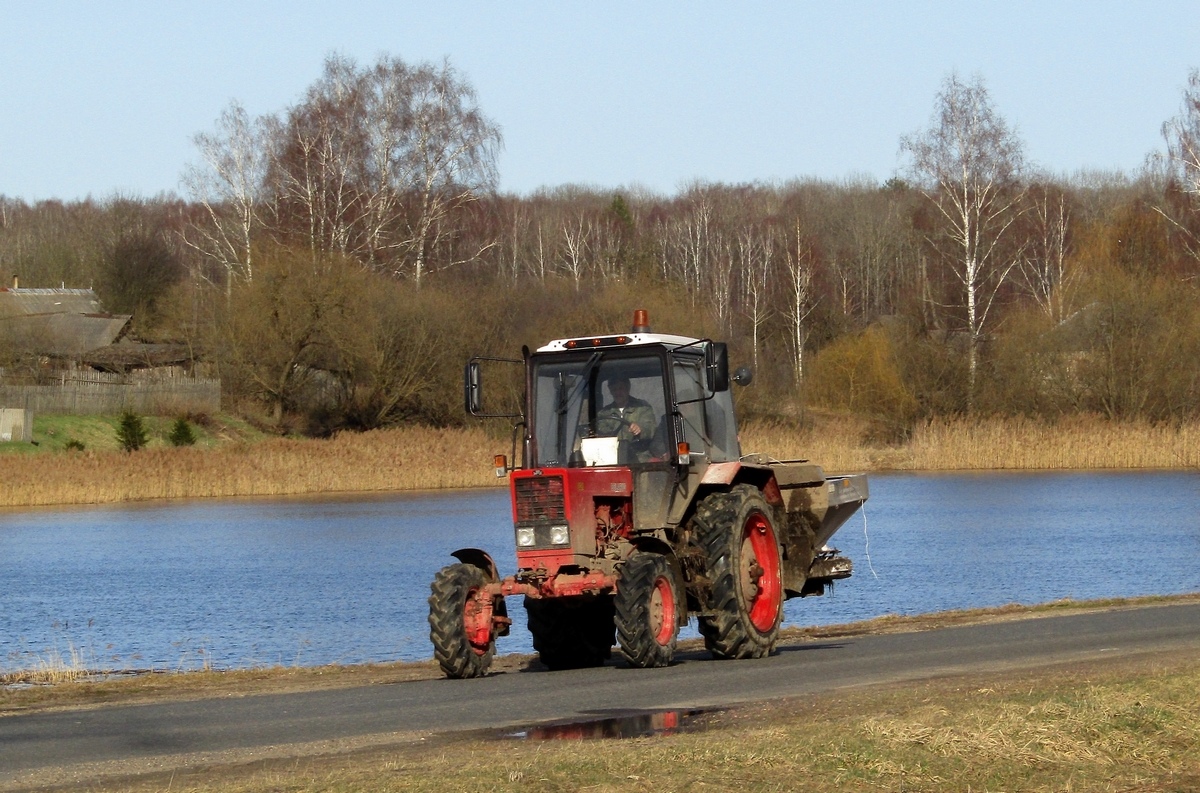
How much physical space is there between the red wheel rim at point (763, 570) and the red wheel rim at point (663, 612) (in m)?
1.10

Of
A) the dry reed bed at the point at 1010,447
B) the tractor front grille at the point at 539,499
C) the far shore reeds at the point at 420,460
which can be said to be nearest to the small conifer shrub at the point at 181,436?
the far shore reeds at the point at 420,460

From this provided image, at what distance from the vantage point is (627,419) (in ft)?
42.9

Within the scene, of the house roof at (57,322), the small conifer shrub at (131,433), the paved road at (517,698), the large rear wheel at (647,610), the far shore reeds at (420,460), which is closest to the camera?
the paved road at (517,698)

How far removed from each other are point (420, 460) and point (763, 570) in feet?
108

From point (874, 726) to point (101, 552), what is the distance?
2419 cm

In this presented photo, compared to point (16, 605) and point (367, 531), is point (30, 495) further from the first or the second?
point (16, 605)

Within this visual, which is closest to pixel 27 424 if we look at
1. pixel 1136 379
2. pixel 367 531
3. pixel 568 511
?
pixel 367 531

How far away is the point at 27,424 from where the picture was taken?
51.2 metres

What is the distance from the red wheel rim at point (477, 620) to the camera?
1214 centimetres

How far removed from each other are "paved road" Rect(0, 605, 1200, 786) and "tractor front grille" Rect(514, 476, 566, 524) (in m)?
1.26

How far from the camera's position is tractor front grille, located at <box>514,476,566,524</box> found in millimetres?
12391

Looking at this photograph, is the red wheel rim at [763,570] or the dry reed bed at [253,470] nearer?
the red wheel rim at [763,570]

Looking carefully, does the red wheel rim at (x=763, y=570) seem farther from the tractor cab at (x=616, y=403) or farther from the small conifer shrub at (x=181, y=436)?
the small conifer shrub at (x=181, y=436)

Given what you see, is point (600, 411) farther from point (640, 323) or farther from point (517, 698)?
point (517, 698)
